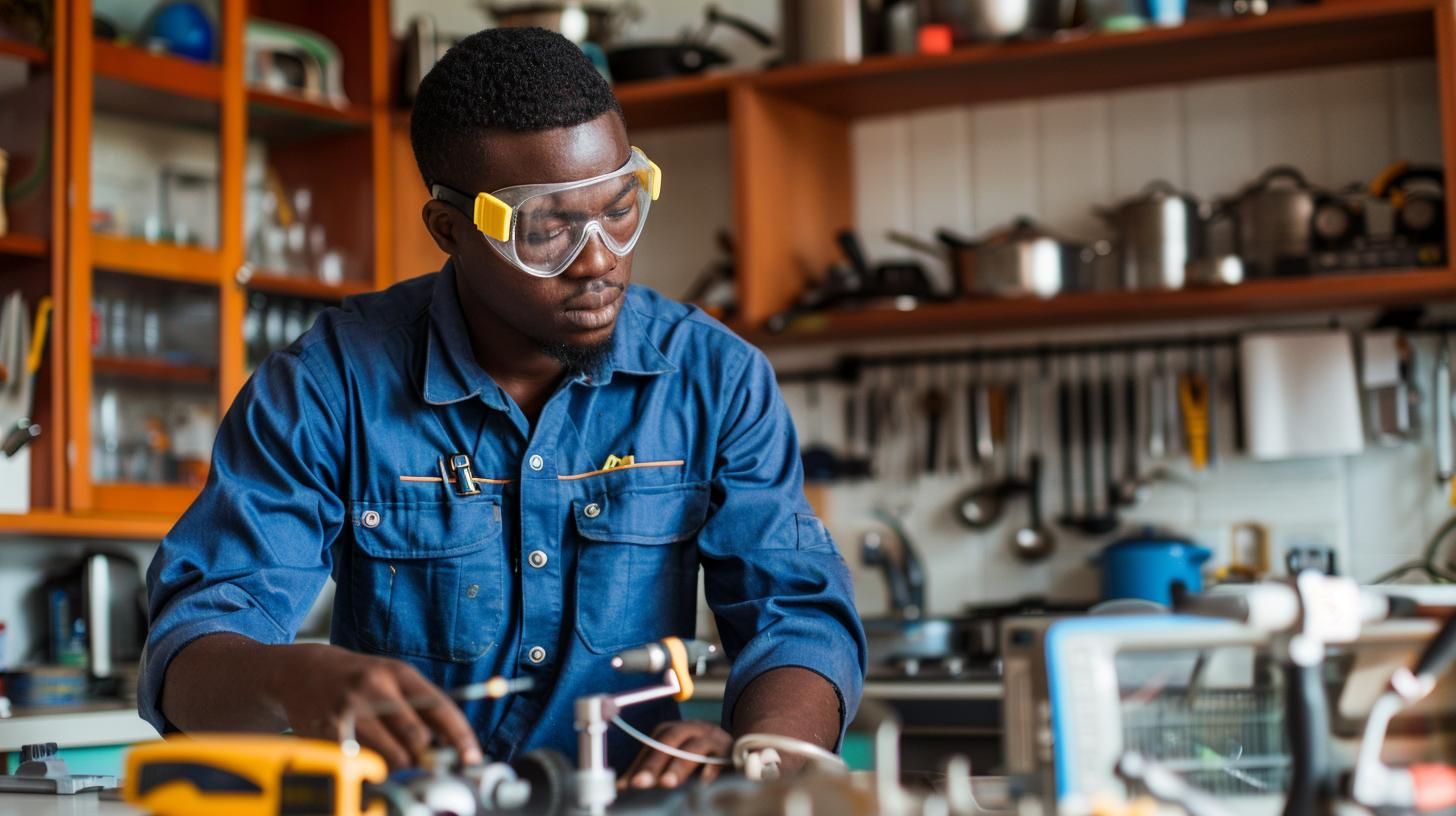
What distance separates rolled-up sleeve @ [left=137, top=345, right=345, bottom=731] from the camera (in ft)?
5.04

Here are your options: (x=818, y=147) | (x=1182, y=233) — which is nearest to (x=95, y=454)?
(x=818, y=147)

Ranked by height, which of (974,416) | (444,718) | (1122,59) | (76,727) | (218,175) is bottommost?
(76,727)

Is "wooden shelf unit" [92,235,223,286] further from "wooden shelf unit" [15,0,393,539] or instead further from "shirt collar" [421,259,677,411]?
"shirt collar" [421,259,677,411]

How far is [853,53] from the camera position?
3615 millimetres

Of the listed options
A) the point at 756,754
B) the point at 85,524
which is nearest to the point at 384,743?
the point at 756,754

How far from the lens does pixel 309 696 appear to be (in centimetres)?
127

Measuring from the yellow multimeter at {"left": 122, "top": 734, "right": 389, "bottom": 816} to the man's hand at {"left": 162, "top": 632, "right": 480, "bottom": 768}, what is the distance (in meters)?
0.06

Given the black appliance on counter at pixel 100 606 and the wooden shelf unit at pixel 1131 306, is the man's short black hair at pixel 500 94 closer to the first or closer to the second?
the wooden shelf unit at pixel 1131 306

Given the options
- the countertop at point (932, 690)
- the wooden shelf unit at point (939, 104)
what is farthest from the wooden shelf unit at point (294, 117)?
the countertop at point (932, 690)

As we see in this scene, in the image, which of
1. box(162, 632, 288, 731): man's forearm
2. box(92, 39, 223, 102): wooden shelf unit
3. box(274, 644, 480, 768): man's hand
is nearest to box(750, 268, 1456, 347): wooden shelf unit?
box(92, 39, 223, 102): wooden shelf unit

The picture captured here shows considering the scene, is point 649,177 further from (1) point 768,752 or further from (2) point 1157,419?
(2) point 1157,419

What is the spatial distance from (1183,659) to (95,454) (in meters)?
2.91

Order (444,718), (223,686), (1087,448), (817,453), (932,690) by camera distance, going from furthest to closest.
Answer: (817,453), (1087,448), (932,690), (223,686), (444,718)

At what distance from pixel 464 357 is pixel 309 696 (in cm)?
58
